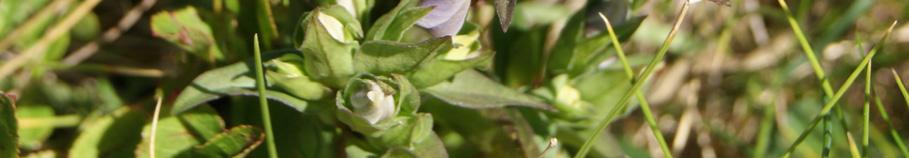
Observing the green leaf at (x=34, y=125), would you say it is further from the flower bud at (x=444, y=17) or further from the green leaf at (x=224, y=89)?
the flower bud at (x=444, y=17)

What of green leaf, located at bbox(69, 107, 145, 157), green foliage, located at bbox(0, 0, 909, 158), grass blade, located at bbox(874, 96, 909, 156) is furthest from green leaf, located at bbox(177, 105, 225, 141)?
grass blade, located at bbox(874, 96, 909, 156)

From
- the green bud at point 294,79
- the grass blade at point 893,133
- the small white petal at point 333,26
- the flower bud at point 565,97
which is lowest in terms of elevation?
the grass blade at point 893,133

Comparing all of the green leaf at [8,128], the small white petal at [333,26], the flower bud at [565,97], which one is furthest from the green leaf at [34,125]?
the flower bud at [565,97]

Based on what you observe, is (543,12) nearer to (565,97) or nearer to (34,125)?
(565,97)

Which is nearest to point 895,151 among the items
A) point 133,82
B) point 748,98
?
point 748,98

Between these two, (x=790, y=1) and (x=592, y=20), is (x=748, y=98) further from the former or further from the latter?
(x=592, y=20)

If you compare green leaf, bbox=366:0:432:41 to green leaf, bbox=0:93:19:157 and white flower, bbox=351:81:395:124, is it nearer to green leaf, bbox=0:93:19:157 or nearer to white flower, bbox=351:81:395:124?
white flower, bbox=351:81:395:124

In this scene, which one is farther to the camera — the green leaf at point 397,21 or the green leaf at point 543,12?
the green leaf at point 543,12

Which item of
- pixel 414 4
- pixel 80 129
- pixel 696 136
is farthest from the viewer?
pixel 696 136
